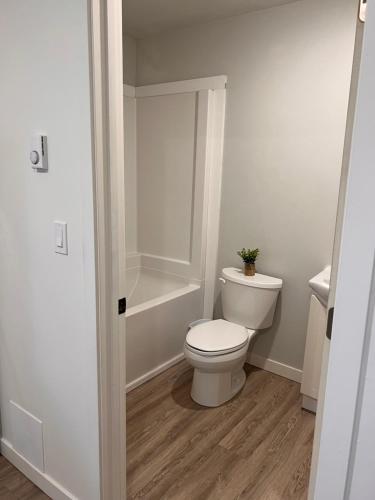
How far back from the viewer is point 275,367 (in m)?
2.64

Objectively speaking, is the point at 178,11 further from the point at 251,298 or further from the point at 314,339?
the point at 314,339

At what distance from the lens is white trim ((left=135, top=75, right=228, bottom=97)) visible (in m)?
2.54

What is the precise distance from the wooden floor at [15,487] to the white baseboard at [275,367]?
1.61m

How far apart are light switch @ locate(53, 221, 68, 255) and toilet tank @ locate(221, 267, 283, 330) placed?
1400 mm

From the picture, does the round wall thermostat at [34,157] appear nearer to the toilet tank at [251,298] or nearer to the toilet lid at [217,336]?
the toilet lid at [217,336]

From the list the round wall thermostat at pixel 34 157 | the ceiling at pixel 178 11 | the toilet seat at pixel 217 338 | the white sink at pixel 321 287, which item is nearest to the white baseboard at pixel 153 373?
the toilet seat at pixel 217 338

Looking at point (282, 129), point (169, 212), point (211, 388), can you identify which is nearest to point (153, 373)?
point (211, 388)

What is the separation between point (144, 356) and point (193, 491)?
3.07 feet

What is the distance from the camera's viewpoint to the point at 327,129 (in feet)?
7.21

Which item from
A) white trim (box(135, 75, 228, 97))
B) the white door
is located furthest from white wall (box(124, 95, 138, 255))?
the white door

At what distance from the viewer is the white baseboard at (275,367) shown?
2.55m

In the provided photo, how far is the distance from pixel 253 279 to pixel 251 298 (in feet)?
0.42

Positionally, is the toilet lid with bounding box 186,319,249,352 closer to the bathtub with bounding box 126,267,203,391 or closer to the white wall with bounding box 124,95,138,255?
the bathtub with bounding box 126,267,203,391

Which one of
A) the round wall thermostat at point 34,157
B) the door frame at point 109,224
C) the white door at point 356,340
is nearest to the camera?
the white door at point 356,340
